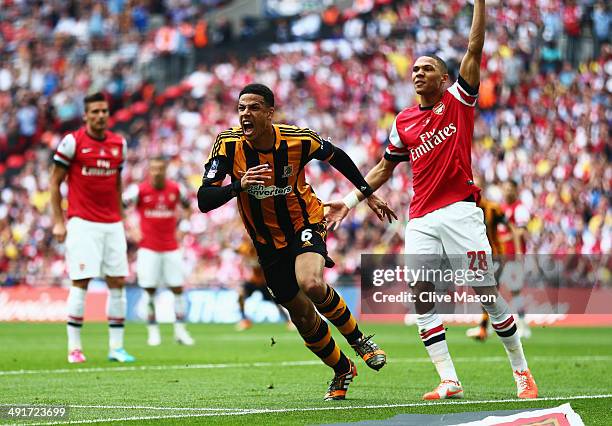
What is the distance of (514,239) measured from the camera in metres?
17.6

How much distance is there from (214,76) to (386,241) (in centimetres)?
1104

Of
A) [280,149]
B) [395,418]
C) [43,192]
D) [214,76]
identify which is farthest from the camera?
[214,76]

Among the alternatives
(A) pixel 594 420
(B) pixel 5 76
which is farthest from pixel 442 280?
(B) pixel 5 76

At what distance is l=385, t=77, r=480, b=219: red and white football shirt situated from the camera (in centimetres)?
943

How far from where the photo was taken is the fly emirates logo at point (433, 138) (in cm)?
946

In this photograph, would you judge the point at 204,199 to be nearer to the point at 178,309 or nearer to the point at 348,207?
the point at 348,207

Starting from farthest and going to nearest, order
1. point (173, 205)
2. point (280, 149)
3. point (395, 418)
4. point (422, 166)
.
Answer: point (173, 205) → point (422, 166) → point (280, 149) → point (395, 418)

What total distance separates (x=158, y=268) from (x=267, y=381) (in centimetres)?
711

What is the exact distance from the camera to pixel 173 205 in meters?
17.8

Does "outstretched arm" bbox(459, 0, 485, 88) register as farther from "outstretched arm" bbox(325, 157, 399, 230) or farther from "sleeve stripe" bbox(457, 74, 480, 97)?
"outstretched arm" bbox(325, 157, 399, 230)

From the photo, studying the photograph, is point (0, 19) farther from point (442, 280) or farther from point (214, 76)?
point (442, 280)

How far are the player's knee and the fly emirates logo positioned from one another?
1516mm

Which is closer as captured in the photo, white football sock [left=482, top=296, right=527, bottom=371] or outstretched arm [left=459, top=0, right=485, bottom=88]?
outstretched arm [left=459, top=0, right=485, bottom=88]

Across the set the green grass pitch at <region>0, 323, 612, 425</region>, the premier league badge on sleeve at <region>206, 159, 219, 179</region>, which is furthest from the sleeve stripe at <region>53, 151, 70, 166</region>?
the premier league badge on sleeve at <region>206, 159, 219, 179</region>
